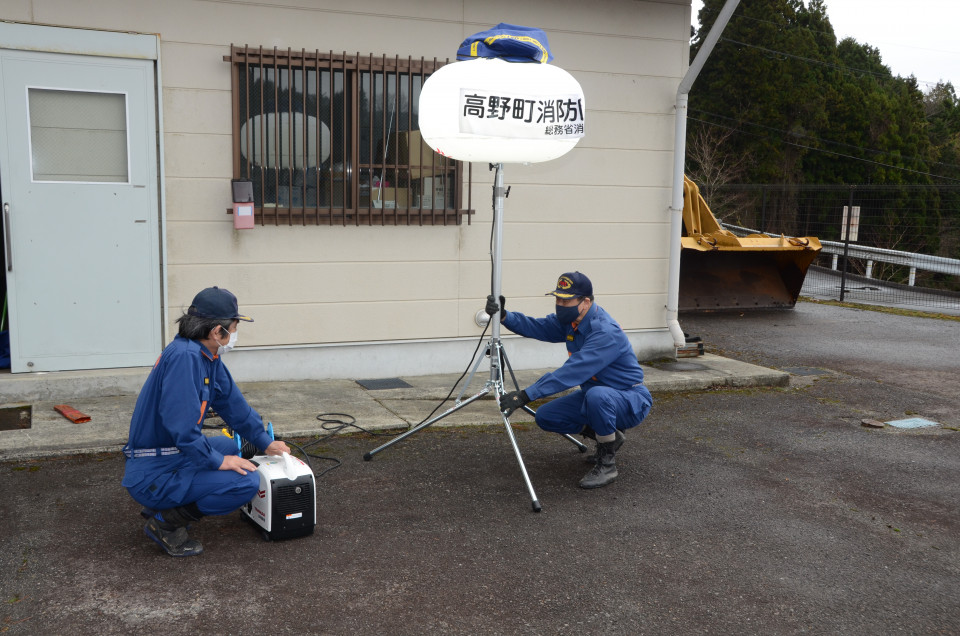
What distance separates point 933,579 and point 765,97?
27767 millimetres

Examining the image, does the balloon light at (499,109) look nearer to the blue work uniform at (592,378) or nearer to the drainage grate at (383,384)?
the blue work uniform at (592,378)

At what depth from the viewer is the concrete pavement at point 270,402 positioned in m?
5.26

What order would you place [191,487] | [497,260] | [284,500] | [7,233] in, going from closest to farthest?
1. [191,487]
2. [284,500]
3. [497,260]
4. [7,233]

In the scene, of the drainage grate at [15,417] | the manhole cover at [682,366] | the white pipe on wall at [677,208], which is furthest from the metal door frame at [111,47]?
the white pipe on wall at [677,208]

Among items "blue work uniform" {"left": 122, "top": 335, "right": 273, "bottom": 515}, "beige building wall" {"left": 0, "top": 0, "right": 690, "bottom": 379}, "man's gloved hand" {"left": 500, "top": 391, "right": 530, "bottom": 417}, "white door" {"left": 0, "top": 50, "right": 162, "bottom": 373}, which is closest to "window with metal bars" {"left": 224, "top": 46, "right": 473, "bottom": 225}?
"beige building wall" {"left": 0, "top": 0, "right": 690, "bottom": 379}

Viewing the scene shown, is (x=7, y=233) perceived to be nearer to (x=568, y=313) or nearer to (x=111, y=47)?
(x=111, y=47)

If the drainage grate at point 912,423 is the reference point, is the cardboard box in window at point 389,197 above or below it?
above

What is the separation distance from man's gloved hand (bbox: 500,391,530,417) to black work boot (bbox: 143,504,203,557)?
5.51 feet

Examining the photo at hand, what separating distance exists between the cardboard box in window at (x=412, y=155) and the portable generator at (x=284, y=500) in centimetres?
382

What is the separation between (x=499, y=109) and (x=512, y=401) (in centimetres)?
158

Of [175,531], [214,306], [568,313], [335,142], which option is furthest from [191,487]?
[335,142]

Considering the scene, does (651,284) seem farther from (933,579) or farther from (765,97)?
(765,97)

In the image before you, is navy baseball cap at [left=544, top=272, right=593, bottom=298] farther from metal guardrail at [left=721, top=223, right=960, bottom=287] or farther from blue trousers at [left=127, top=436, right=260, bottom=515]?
metal guardrail at [left=721, top=223, right=960, bottom=287]

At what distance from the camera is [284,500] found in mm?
3873
